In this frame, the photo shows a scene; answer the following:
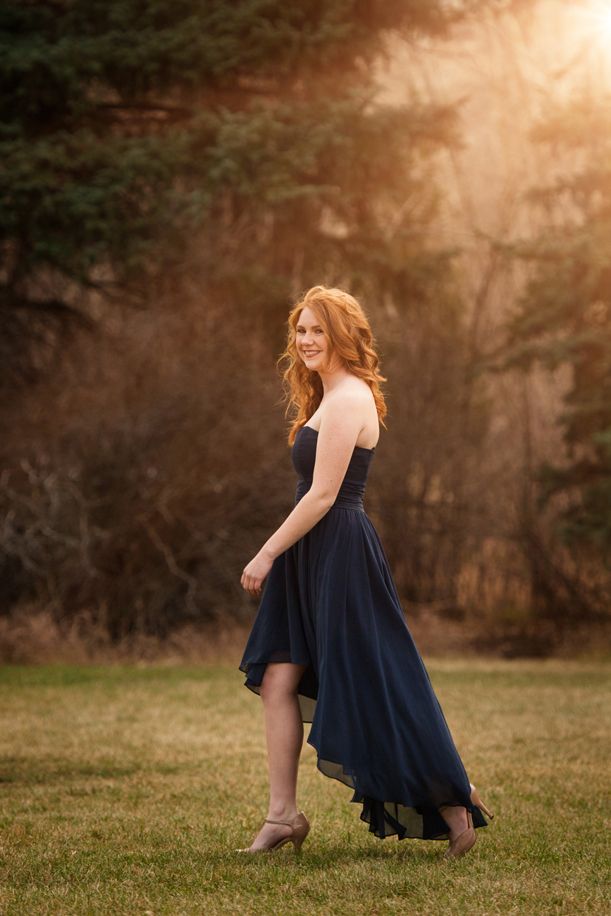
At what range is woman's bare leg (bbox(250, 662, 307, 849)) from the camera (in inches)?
184

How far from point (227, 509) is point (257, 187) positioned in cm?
348

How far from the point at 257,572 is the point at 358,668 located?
51cm

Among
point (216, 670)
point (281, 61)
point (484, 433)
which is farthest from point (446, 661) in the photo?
point (281, 61)

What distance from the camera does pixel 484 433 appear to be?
1719 cm

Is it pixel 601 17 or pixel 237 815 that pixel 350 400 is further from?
pixel 601 17

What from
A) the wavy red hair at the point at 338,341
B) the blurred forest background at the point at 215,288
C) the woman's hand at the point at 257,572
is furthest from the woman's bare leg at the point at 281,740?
the blurred forest background at the point at 215,288

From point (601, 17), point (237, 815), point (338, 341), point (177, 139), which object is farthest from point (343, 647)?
point (601, 17)

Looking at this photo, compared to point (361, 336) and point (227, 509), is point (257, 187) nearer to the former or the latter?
point (227, 509)

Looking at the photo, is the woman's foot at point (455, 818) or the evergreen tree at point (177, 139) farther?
the evergreen tree at point (177, 139)

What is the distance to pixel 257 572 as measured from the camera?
14.6 feet

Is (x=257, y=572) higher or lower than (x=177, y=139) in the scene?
lower

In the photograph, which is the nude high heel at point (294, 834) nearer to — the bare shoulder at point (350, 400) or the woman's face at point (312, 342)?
the bare shoulder at point (350, 400)

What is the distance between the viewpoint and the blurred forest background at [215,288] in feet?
43.2

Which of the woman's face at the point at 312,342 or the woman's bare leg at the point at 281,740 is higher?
the woman's face at the point at 312,342
